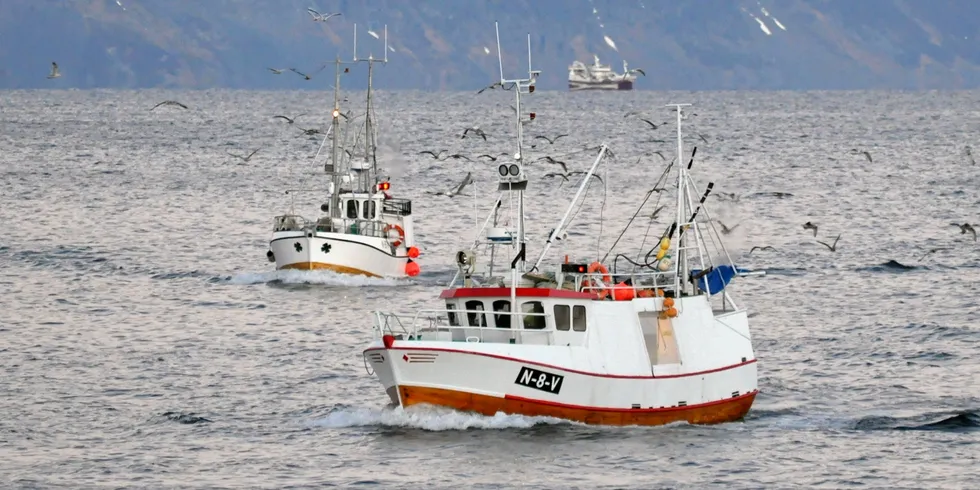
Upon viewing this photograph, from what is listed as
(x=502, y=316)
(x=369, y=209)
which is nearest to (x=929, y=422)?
(x=502, y=316)

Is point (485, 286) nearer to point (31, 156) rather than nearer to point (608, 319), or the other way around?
point (608, 319)

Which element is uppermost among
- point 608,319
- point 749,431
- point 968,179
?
point 968,179

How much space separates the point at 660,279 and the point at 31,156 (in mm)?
123717

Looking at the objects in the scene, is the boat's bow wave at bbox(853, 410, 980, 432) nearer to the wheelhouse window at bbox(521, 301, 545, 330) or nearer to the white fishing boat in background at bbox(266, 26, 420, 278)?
the wheelhouse window at bbox(521, 301, 545, 330)

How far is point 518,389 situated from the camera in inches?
1609

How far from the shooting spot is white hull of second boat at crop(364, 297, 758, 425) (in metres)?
40.7

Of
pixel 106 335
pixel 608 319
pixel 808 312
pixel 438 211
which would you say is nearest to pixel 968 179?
pixel 438 211

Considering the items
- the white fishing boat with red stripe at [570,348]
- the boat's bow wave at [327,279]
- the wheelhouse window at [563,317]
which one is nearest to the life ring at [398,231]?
the boat's bow wave at [327,279]

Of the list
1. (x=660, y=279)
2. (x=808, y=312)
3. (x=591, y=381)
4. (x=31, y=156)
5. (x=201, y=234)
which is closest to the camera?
(x=591, y=381)

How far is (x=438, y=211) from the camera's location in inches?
4149

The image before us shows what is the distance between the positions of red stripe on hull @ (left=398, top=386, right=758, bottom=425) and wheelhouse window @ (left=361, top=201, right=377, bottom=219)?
3076 cm

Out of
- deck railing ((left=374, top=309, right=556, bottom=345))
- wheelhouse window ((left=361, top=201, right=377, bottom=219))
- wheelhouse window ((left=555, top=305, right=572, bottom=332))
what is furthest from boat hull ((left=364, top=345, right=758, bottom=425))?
wheelhouse window ((left=361, top=201, right=377, bottom=219))

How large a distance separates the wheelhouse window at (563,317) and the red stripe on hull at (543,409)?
1.78 metres

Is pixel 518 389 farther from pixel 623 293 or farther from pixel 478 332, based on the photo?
pixel 623 293
